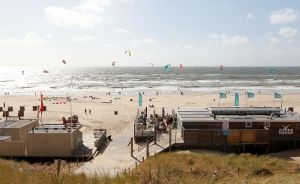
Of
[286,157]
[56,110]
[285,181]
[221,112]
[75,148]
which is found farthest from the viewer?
[56,110]

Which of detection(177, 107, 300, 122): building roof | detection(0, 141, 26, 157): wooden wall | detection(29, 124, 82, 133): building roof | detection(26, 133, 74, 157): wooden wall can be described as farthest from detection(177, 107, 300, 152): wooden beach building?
detection(0, 141, 26, 157): wooden wall

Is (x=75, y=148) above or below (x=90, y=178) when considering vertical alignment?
below

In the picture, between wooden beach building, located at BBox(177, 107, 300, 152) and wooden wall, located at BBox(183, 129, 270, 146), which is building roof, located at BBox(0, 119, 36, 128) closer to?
wooden beach building, located at BBox(177, 107, 300, 152)

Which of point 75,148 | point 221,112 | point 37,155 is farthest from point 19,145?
point 221,112

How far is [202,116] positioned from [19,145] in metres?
13.0

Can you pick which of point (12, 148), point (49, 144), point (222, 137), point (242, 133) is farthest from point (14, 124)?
point (242, 133)

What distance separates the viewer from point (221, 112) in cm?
2848

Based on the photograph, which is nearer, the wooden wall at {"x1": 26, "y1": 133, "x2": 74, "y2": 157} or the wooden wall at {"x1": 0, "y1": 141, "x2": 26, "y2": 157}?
the wooden wall at {"x1": 26, "y1": 133, "x2": 74, "y2": 157}

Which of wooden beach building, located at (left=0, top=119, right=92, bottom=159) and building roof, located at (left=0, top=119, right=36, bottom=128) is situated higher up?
building roof, located at (left=0, top=119, right=36, bottom=128)

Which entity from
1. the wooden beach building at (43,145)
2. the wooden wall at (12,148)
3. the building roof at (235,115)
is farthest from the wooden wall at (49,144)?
the building roof at (235,115)

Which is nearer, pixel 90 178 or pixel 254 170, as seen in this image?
pixel 90 178

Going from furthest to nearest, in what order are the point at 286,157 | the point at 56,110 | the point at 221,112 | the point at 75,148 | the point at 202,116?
1. the point at 56,110
2. the point at 221,112
3. the point at 202,116
4. the point at 75,148
5. the point at 286,157

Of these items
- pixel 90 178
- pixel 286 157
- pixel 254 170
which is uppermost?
pixel 90 178

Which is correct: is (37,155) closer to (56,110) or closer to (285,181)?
(285,181)
